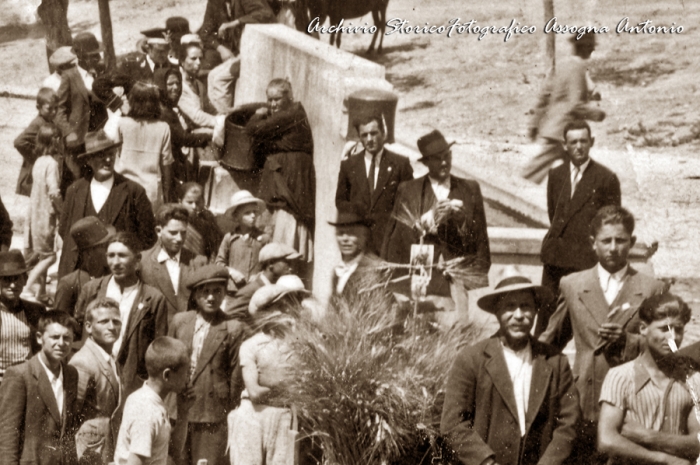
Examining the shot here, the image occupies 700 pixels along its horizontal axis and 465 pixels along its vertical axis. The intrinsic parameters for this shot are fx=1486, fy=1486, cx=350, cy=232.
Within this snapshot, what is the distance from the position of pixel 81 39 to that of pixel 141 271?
4189mm

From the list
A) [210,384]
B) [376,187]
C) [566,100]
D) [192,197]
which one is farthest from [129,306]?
[566,100]

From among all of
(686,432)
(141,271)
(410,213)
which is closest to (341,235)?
(410,213)

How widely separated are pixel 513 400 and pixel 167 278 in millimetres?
3107

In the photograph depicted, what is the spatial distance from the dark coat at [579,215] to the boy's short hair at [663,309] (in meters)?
1.99

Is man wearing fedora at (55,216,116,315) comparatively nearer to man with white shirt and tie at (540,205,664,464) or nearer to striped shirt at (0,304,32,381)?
striped shirt at (0,304,32,381)

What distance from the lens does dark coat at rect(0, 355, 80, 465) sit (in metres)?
8.09

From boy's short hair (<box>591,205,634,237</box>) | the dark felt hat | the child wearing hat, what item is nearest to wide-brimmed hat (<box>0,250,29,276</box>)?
the dark felt hat

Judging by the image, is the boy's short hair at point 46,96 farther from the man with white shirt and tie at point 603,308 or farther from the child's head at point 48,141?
the man with white shirt and tie at point 603,308

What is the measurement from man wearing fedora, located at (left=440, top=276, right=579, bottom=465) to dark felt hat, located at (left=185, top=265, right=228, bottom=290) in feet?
6.57

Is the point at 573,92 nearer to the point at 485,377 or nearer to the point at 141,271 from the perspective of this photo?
the point at 141,271

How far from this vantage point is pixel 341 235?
9.25 m

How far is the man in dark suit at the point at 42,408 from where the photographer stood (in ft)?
26.6

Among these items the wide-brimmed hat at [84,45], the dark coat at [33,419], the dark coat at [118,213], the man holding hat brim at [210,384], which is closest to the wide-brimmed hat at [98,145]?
the dark coat at [118,213]

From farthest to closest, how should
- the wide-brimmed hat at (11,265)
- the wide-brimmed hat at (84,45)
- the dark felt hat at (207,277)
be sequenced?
the wide-brimmed hat at (84,45) → the wide-brimmed hat at (11,265) → the dark felt hat at (207,277)
